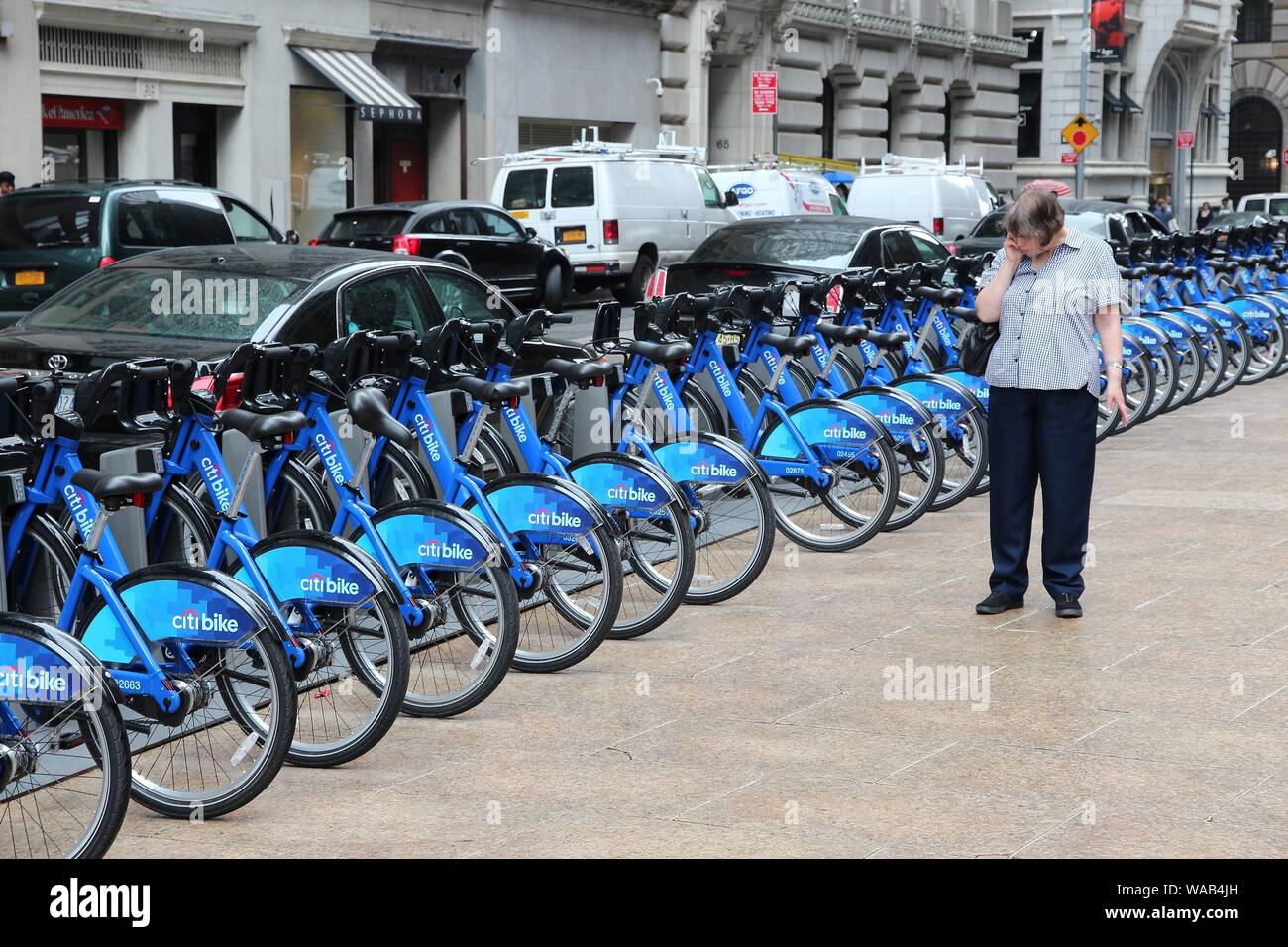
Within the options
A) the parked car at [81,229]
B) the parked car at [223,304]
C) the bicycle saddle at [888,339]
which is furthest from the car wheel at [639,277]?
the parked car at [223,304]

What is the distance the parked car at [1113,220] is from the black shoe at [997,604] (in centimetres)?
1342

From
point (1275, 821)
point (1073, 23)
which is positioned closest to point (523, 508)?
point (1275, 821)

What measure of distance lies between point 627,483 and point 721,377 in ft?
5.35

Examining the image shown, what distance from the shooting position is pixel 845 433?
905 cm

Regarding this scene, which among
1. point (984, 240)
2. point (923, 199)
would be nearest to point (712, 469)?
point (984, 240)

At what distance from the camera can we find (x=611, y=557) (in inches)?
273

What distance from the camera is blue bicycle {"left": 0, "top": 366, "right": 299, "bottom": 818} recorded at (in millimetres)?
5258

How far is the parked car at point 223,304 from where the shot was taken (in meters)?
8.48

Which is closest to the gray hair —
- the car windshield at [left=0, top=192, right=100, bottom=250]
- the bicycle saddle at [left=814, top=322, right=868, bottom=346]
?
the bicycle saddle at [left=814, top=322, right=868, bottom=346]

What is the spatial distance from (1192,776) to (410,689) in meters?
2.56

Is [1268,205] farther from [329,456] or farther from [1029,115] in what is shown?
[329,456]

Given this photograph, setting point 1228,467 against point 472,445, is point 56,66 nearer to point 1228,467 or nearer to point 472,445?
point 1228,467

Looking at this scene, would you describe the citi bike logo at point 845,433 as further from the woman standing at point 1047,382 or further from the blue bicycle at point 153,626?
the blue bicycle at point 153,626
